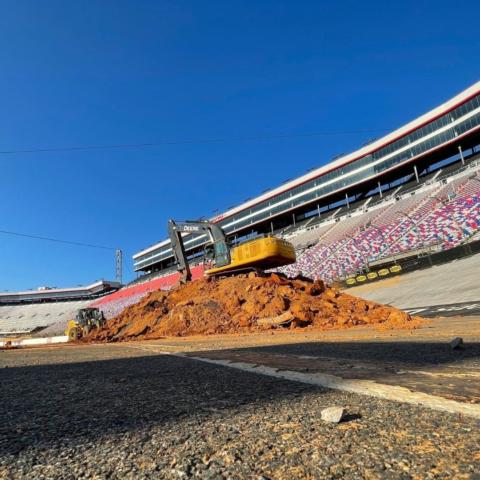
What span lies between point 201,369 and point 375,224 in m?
38.7

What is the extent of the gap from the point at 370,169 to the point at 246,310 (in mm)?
41974

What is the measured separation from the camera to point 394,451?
4.07 feet

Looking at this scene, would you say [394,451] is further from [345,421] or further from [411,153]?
[411,153]

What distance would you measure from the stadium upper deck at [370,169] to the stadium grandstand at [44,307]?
29497mm

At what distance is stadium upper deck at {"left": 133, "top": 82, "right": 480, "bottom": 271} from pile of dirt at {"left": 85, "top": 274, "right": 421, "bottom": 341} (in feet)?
116

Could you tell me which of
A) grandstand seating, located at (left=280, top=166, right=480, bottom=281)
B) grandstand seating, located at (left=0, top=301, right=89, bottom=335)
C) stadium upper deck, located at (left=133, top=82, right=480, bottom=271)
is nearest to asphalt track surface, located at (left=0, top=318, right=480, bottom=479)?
grandstand seating, located at (left=280, top=166, right=480, bottom=281)

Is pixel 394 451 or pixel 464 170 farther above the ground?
pixel 464 170

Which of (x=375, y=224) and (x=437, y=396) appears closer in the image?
(x=437, y=396)

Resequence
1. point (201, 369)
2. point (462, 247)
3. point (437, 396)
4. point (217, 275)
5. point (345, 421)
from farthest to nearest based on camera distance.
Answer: point (462, 247), point (217, 275), point (201, 369), point (437, 396), point (345, 421)

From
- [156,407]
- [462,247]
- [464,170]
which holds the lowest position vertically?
[156,407]

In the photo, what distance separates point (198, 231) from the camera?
21562 mm

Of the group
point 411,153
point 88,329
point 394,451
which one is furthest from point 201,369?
point 411,153

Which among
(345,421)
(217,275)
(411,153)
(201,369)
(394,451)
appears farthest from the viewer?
(411,153)

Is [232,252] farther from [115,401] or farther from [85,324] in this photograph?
[115,401]
